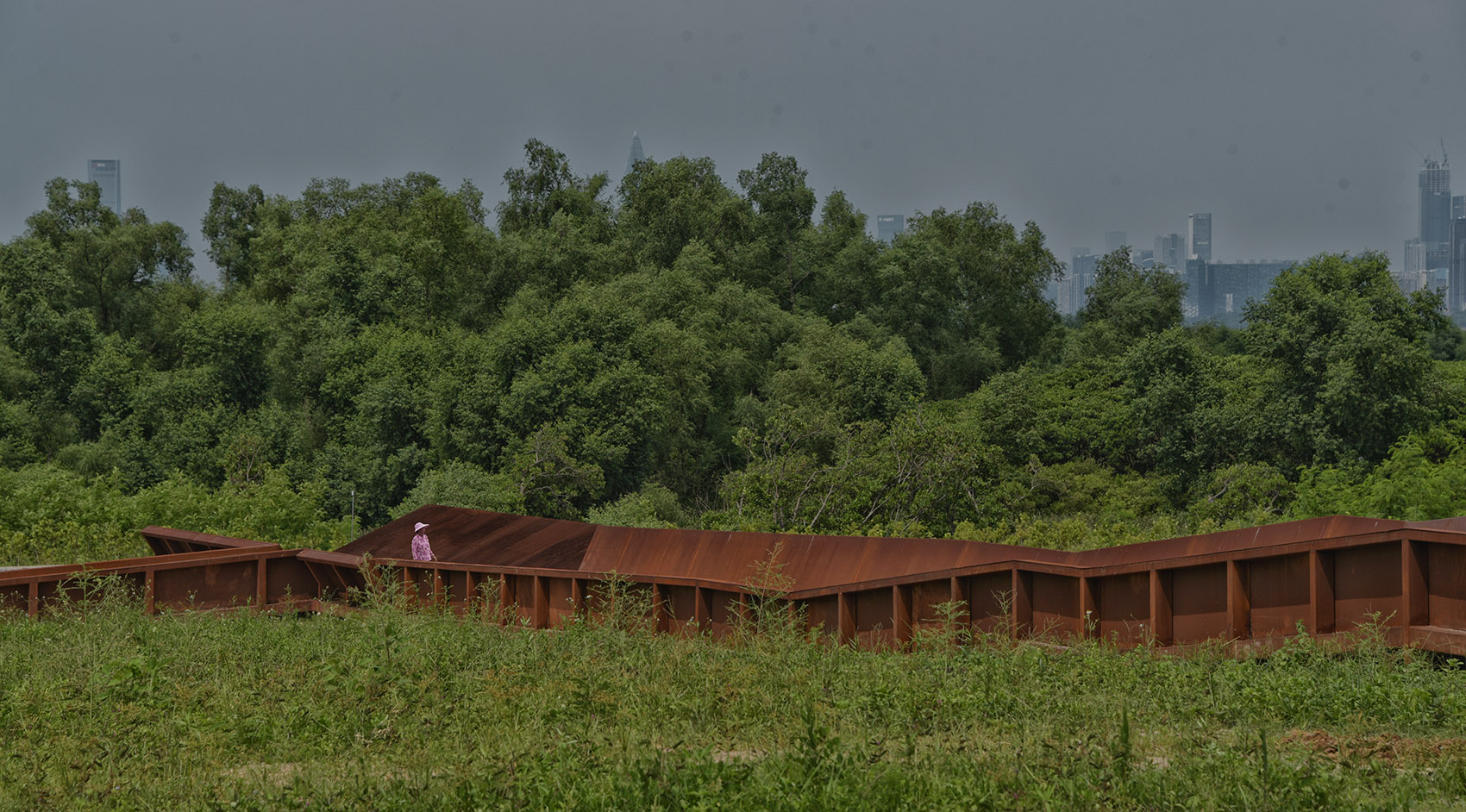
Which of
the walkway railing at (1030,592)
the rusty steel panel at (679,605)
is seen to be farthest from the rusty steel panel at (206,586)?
the rusty steel panel at (679,605)

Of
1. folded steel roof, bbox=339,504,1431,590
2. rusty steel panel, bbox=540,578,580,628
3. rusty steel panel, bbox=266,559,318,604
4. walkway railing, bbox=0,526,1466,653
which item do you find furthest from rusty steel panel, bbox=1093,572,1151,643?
rusty steel panel, bbox=266,559,318,604

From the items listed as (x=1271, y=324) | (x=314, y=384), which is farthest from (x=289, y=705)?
(x=314, y=384)

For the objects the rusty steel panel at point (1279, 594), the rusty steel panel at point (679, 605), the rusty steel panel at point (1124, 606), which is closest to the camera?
the rusty steel panel at point (1279, 594)

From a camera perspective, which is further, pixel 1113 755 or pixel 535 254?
pixel 535 254

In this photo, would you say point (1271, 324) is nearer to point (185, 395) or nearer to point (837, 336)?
point (837, 336)

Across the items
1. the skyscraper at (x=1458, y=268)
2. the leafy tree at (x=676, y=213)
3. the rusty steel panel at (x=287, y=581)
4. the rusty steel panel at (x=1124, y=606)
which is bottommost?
the rusty steel panel at (x=287, y=581)

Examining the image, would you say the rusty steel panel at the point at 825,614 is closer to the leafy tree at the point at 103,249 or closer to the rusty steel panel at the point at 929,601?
the rusty steel panel at the point at 929,601

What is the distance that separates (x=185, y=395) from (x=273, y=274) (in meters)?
9.46

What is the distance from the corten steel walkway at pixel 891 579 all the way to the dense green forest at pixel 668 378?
7.01m

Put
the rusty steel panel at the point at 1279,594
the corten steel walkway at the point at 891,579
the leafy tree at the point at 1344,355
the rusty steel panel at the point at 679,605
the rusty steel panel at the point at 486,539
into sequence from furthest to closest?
the leafy tree at the point at 1344,355 → the rusty steel panel at the point at 486,539 → the rusty steel panel at the point at 679,605 → the rusty steel panel at the point at 1279,594 → the corten steel walkway at the point at 891,579

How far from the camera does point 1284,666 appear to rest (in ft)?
23.8

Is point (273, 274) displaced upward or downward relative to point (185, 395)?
upward

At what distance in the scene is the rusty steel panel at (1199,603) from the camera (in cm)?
807

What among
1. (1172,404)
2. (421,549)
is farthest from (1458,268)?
(421,549)
